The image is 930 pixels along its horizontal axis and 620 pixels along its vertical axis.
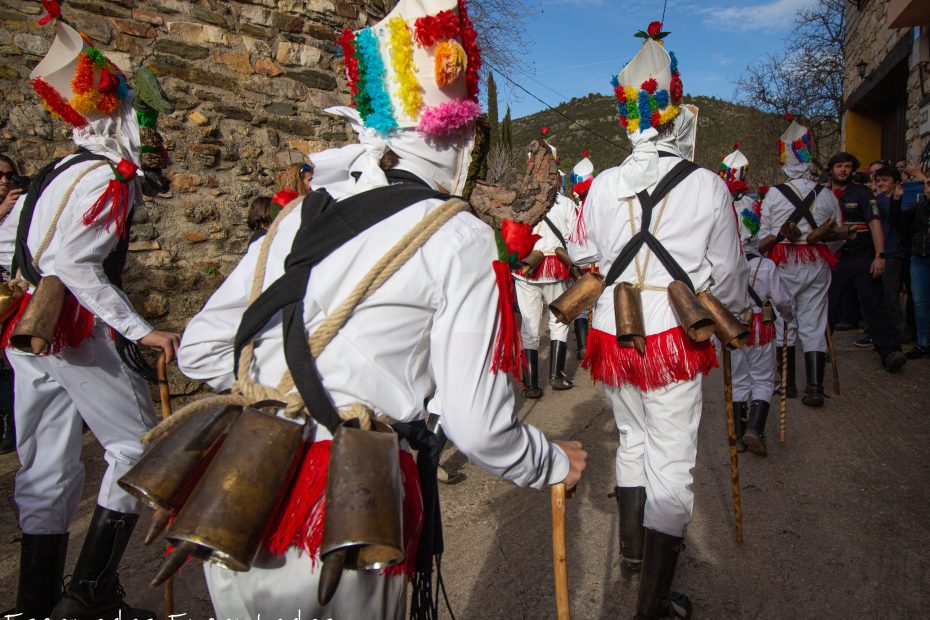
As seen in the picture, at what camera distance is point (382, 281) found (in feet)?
4.23

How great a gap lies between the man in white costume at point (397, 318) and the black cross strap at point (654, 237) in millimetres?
1401

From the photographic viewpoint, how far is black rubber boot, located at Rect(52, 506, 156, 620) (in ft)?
7.98

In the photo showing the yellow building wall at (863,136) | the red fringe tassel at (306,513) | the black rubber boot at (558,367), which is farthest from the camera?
the yellow building wall at (863,136)

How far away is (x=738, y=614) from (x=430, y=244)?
7.55ft

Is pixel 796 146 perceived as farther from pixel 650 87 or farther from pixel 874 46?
pixel 874 46

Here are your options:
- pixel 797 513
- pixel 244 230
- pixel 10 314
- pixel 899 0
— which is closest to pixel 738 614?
pixel 797 513

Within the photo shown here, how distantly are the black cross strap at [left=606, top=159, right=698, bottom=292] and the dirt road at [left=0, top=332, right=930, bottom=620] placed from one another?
1.47 m

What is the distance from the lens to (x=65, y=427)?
2.59 meters

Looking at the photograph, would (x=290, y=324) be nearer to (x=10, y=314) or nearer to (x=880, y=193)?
(x=10, y=314)

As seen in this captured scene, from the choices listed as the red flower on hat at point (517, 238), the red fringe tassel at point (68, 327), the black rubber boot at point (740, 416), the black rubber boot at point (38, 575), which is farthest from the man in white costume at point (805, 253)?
the black rubber boot at point (38, 575)

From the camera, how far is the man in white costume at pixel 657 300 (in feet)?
8.18

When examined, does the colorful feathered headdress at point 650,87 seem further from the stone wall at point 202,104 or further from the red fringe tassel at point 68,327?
the stone wall at point 202,104

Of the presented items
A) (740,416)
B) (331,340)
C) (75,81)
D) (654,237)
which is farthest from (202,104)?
(740,416)

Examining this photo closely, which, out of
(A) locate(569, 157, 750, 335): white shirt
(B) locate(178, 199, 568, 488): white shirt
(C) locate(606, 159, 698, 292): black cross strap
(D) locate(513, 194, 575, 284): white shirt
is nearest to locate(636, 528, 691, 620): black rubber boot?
(A) locate(569, 157, 750, 335): white shirt
